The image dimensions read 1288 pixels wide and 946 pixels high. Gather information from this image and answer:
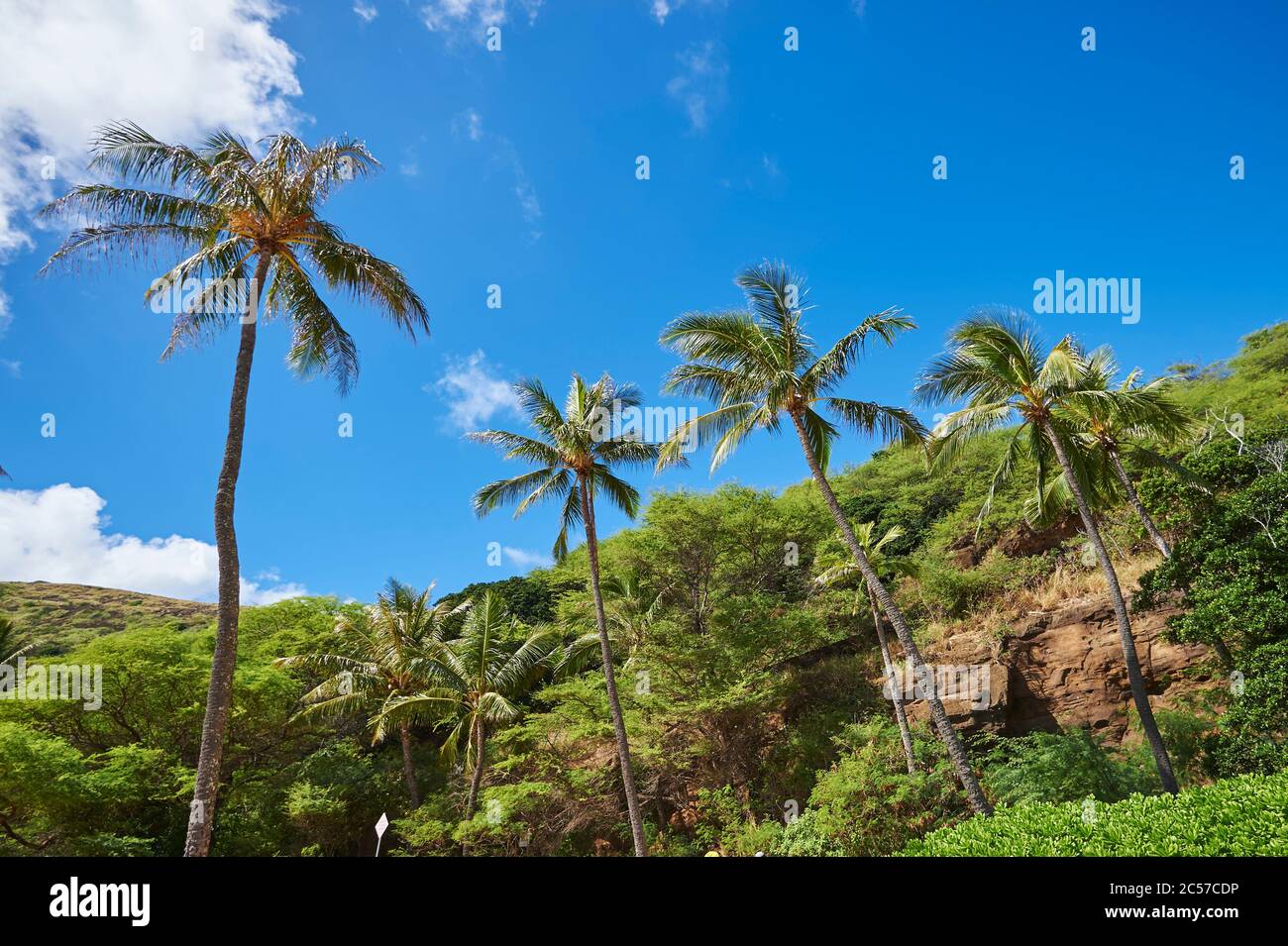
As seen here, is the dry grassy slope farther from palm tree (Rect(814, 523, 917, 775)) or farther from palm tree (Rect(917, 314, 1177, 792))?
palm tree (Rect(917, 314, 1177, 792))

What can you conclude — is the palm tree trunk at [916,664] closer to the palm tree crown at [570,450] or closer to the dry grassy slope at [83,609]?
the palm tree crown at [570,450]

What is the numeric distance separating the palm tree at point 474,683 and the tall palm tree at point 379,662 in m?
0.83

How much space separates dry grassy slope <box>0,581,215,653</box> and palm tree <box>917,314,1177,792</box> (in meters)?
43.2

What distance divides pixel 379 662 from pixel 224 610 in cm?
1555

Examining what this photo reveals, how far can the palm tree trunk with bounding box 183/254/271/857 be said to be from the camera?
822cm

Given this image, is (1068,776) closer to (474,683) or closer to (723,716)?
(723,716)

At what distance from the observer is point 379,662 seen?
2333cm

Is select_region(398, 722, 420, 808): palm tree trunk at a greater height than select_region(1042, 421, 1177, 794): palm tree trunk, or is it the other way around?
select_region(1042, 421, 1177, 794): palm tree trunk

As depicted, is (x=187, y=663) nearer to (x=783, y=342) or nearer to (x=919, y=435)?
(x=783, y=342)

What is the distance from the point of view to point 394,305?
11758mm

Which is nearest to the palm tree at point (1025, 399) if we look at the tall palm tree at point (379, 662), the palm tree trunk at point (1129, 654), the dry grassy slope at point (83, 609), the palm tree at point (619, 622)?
the palm tree trunk at point (1129, 654)
